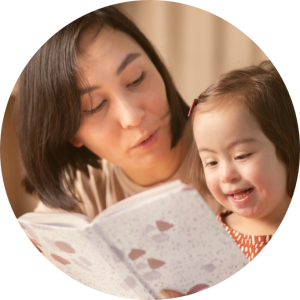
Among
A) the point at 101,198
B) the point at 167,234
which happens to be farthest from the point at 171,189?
the point at 101,198

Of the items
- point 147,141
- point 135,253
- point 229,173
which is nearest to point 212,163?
point 229,173

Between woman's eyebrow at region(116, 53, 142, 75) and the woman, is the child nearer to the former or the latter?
the woman

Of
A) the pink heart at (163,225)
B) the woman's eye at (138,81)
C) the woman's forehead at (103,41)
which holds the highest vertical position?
the woman's forehead at (103,41)

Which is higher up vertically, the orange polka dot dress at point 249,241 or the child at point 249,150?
the child at point 249,150

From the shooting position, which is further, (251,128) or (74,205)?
(74,205)

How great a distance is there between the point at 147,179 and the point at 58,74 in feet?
1.05

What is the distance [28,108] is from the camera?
1488 mm

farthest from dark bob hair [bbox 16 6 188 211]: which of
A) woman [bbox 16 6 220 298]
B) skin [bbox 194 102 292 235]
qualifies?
skin [bbox 194 102 292 235]

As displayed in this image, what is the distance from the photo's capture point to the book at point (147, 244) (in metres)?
1.35

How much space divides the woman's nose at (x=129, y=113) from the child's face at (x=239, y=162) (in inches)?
5.3

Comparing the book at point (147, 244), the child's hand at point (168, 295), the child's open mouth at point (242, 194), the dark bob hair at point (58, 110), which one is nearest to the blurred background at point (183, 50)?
the dark bob hair at point (58, 110)

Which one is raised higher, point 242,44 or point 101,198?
point 242,44

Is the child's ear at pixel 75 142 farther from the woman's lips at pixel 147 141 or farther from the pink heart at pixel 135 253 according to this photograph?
the pink heart at pixel 135 253

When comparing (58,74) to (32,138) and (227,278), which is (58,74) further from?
(227,278)
